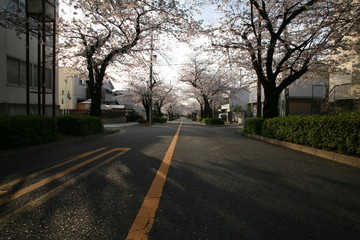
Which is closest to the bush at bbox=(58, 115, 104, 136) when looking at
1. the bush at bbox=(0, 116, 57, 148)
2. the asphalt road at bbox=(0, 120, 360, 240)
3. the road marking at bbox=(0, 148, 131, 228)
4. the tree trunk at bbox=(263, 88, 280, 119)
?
the bush at bbox=(0, 116, 57, 148)

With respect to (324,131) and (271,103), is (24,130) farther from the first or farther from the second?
(271,103)

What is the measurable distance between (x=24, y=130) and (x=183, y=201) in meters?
6.11

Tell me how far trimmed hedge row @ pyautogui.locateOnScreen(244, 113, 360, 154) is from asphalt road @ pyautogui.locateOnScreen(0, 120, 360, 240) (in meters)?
1.37

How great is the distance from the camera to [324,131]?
6.66 meters

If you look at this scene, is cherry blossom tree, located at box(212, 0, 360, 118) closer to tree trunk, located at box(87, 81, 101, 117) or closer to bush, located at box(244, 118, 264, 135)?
bush, located at box(244, 118, 264, 135)

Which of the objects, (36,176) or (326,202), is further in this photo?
(36,176)

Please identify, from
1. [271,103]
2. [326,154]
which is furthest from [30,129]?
[271,103]

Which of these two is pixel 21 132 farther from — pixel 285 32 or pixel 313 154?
pixel 285 32

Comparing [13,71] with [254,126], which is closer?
[13,71]

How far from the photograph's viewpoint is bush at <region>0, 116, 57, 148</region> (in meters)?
6.24

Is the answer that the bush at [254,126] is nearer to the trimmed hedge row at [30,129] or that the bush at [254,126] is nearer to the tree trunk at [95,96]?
the trimmed hedge row at [30,129]

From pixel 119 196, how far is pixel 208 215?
115cm

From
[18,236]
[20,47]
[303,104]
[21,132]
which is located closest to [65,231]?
[18,236]

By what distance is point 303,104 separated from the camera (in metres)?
27.8
